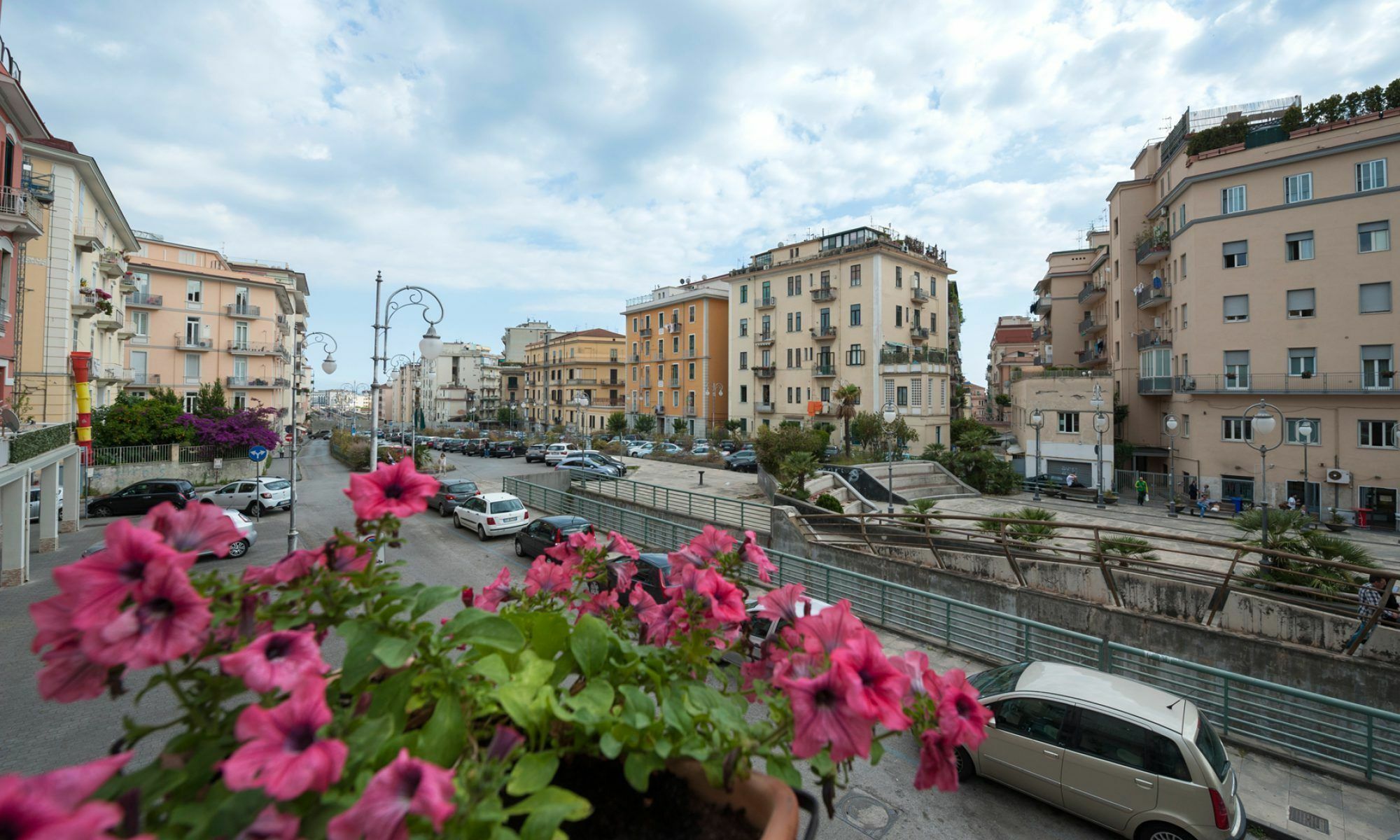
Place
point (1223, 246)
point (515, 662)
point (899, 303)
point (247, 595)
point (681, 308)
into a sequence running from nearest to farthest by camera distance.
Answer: point (247, 595), point (515, 662), point (1223, 246), point (899, 303), point (681, 308)

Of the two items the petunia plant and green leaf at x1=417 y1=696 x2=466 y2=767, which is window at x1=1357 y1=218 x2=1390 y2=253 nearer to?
the petunia plant

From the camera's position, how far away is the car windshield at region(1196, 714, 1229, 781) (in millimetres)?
5309

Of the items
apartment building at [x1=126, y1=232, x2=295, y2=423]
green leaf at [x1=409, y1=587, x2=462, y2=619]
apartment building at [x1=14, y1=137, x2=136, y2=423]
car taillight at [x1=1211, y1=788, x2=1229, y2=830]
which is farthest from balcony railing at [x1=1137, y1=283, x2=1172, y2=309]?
apartment building at [x1=126, y1=232, x2=295, y2=423]

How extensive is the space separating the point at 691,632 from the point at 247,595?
1.21 metres

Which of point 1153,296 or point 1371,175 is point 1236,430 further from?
point 1371,175

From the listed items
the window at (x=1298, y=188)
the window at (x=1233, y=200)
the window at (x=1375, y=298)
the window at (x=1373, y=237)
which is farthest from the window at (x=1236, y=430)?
the window at (x=1298, y=188)

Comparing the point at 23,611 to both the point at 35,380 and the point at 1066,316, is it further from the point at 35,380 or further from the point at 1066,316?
the point at 1066,316

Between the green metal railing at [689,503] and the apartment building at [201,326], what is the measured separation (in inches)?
989

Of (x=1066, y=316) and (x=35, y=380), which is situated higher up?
(x=1066, y=316)

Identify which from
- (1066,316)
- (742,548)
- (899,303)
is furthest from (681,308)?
(742,548)

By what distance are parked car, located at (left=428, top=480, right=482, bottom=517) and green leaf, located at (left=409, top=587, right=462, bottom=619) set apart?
70.6 ft

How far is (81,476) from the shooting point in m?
25.1

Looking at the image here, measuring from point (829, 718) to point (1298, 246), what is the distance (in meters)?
36.9

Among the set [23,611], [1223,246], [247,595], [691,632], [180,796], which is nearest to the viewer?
[180,796]
